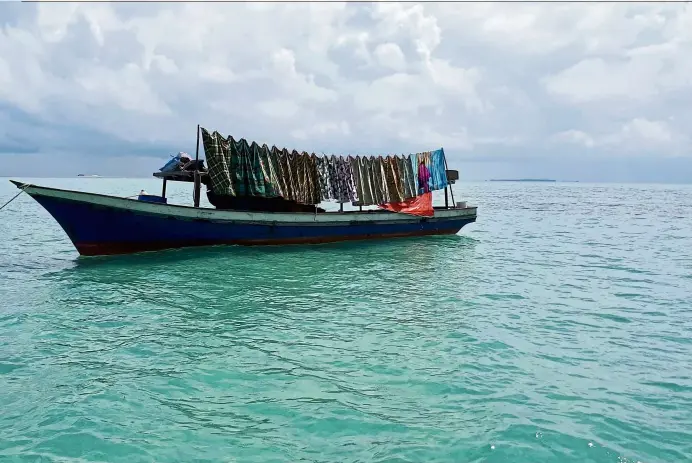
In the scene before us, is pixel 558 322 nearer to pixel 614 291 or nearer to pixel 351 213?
pixel 614 291

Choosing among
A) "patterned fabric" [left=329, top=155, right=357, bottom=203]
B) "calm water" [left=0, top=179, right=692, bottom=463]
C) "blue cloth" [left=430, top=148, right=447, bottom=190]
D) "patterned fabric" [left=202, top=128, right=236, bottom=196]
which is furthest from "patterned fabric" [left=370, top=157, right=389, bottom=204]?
"calm water" [left=0, top=179, right=692, bottom=463]

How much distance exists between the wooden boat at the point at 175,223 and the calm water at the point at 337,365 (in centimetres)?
127

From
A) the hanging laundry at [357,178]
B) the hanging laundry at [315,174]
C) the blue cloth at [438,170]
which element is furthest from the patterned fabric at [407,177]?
the hanging laundry at [357,178]

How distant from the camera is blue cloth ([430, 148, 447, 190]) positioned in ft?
83.4

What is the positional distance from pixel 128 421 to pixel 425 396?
3914 millimetres

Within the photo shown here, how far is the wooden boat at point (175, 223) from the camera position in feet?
52.4

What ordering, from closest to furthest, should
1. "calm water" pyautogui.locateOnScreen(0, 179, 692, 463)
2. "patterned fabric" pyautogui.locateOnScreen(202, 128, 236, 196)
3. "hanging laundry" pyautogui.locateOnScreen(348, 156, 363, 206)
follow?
"calm water" pyautogui.locateOnScreen(0, 179, 692, 463)
"patterned fabric" pyautogui.locateOnScreen(202, 128, 236, 196)
"hanging laundry" pyautogui.locateOnScreen(348, 156, 363, 206)

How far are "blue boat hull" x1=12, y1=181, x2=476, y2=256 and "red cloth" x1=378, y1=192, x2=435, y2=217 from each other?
1.63 m

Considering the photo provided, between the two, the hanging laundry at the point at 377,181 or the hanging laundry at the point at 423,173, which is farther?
the hanging laundry at the point at 423,173

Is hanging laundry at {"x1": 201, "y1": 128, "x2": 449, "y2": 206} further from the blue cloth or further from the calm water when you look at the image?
the calm water

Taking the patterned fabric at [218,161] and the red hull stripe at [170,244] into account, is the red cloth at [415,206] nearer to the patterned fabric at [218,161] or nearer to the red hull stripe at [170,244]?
the red hull stripe at [170,244]

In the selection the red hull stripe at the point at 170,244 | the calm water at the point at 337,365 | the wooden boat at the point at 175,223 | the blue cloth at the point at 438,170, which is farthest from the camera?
the blue cloth at the point at 438,170

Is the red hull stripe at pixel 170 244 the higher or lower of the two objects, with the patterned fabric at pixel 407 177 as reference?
lower

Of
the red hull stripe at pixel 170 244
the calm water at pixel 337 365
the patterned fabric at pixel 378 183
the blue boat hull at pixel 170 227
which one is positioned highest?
the patterned fabric at pixel 378 183
